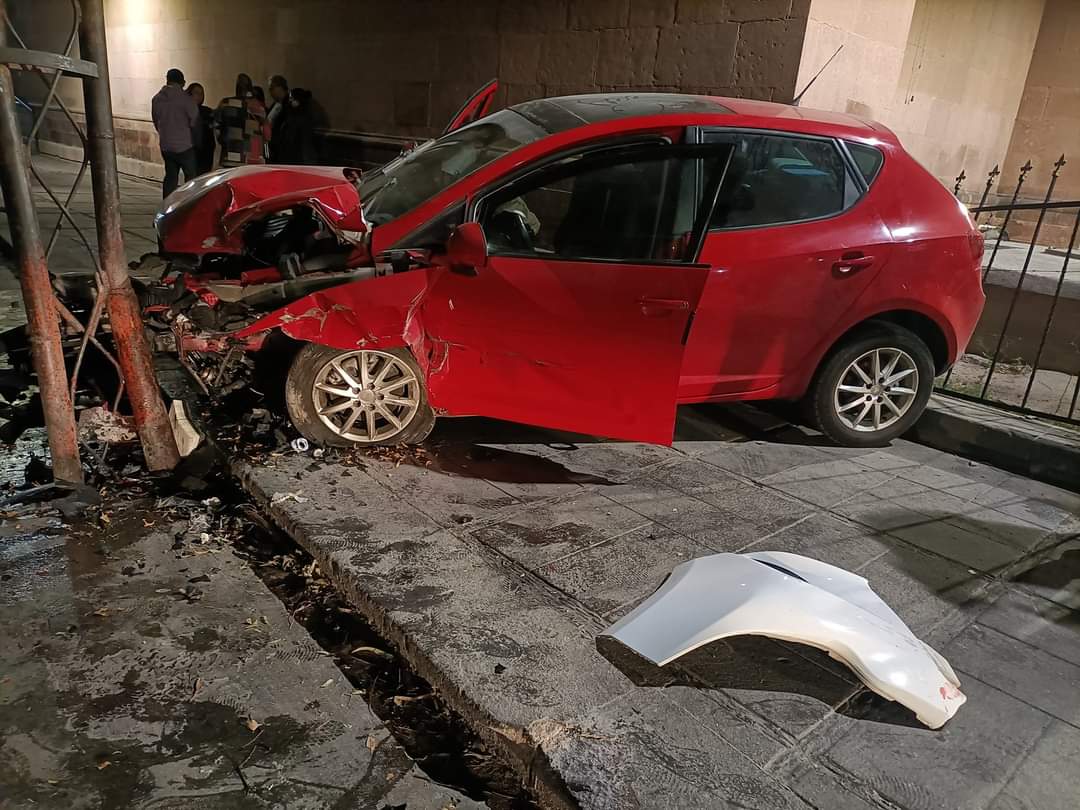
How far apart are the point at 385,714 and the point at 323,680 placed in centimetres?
27

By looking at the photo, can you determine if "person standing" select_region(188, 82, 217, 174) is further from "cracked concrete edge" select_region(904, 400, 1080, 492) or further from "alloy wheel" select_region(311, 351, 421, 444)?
"cracked concrete edge" select_region(904, 400, 1080, 492)

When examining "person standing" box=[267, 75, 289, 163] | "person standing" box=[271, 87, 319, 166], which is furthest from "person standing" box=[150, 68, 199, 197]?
"person standing" box=[271, 87, 319, 166]

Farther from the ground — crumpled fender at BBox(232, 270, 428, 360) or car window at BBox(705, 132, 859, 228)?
car window at BBox(705, 132, 859, 228)

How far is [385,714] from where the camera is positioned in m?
2.50

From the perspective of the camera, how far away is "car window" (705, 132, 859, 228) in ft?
13.6

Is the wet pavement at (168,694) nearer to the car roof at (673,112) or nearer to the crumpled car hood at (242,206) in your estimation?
the crumpled car hood at (242,206)

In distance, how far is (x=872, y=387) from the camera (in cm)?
478

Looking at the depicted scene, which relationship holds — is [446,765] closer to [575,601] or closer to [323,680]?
[323,680]

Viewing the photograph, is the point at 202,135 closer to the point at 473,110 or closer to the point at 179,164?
the point at 179,164

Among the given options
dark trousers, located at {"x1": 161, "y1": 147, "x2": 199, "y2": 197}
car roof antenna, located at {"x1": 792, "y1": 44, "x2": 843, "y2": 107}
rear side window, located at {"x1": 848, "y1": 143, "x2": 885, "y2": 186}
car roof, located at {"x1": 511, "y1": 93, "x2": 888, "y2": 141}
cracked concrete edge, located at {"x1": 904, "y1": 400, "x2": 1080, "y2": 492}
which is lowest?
cracked concrete edge, located at {"x1": 904, "y1": 400, "x2": 1080, "y2": 492}

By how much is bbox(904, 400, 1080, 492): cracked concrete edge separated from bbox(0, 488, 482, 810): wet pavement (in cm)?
434

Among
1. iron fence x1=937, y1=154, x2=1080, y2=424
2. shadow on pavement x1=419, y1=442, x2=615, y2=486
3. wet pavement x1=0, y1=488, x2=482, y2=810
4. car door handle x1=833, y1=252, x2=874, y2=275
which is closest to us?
wet pavement x1=0, y1=488, x2=482, y2=810

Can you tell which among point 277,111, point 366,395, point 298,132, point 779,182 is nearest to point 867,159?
point 779,182

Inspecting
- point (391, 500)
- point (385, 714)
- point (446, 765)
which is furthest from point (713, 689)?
point (391, 500)
